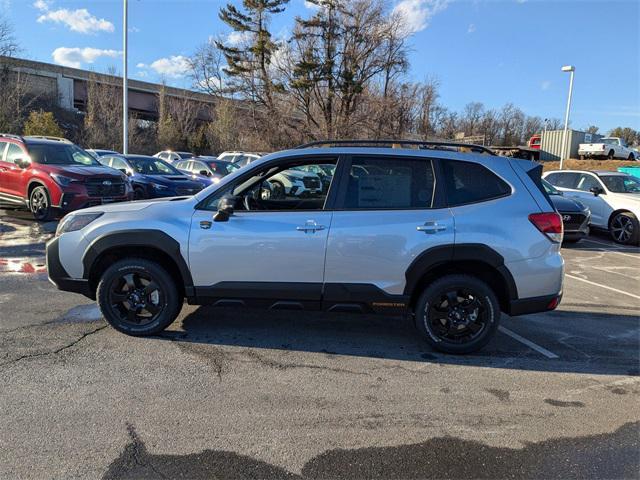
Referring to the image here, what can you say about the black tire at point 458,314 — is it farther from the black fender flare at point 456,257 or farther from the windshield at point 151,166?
the windshield at point 151,166

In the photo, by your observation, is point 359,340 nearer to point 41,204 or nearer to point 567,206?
point 567,206

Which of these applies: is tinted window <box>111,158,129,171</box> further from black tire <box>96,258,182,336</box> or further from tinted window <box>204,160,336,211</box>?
tinted window <box>204,160,336,211</box>

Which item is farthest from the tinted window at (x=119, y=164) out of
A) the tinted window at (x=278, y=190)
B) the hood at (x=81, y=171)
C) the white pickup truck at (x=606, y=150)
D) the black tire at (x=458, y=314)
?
the white pickup truck at (x=606, y=150)

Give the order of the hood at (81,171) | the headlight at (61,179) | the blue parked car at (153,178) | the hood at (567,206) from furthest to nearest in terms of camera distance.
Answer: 1. the blue parked car at (153,178)
2. the hood at (567,206)
3. the hood at (81,171)
4. the headlight at (61,179)

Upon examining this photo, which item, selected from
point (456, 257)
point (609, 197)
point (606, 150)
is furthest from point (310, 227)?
point (606, 150)

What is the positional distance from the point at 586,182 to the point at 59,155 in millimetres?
13681

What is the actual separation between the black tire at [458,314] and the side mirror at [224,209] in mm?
1898

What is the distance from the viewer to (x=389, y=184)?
4.23m

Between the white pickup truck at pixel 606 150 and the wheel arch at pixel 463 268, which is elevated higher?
the white pickup truck at pixel 606 150


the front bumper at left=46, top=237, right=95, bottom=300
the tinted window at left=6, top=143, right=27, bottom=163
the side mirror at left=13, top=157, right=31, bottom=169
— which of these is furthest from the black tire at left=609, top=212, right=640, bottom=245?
the tinted window at left=6, top=143, right=27, bottom=163

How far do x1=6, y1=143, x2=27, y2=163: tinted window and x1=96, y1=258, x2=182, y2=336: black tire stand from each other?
8.27 m

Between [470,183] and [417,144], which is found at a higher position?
[417,144]

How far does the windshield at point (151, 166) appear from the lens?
1432 cm

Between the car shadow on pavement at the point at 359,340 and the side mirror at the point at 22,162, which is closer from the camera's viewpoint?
the car shadow on pavement at the point at 359,340
